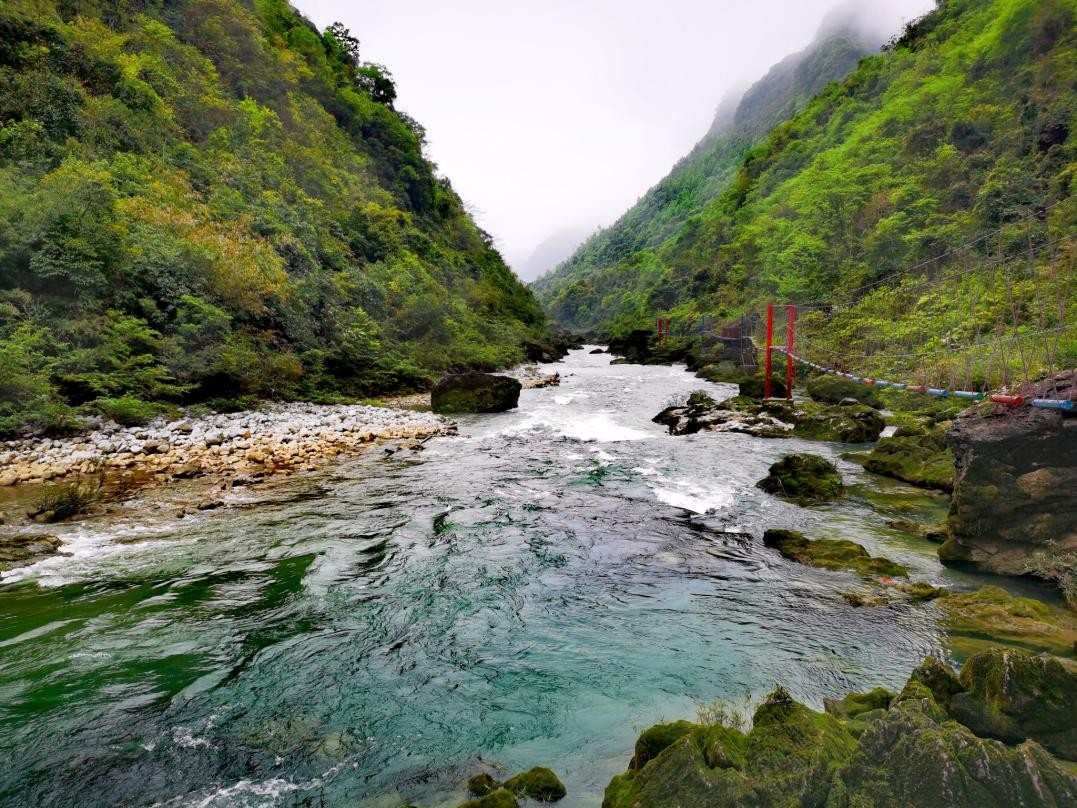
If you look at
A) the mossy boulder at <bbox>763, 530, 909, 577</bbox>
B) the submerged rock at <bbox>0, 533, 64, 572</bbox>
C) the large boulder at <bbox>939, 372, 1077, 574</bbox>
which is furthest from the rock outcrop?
the submerged rock at <bbox>0, 533, 64, 572</bbox>

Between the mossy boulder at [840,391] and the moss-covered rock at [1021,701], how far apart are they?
20396 mm

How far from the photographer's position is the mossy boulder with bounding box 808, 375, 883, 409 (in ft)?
73.8

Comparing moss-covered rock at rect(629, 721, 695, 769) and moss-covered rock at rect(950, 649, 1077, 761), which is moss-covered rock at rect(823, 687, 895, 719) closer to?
moss-covered rock at rect(950, 649, 1077, 761)

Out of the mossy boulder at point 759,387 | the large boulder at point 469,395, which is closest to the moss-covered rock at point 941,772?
the large boulder at point 469,395

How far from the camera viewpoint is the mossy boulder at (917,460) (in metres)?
11.9

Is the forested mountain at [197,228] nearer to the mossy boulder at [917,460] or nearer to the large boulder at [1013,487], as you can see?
the large boulder at [1013,487]

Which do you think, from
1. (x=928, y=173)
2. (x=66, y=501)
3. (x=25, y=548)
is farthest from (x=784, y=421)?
(x=928, y=173)

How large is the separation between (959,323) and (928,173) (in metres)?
20.8

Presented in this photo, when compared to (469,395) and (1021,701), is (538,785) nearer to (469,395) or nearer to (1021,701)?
(1021,701)

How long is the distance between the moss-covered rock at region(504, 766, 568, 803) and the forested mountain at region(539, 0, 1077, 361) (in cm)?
1377

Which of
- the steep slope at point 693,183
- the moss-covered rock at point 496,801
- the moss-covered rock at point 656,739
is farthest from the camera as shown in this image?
the steep slope at point 693,183

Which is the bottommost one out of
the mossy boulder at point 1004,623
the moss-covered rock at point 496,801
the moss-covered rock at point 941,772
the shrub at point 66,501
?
the mossy boulder at point 1004,623

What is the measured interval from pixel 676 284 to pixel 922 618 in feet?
256

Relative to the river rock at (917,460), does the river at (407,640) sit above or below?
above
